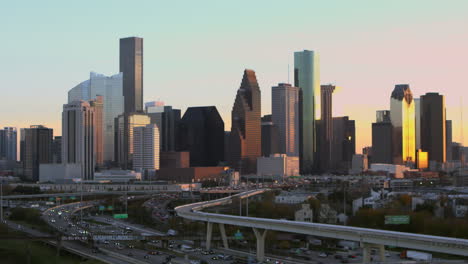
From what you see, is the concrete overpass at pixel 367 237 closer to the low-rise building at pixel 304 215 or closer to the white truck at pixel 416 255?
the white truck at pixel 416 255

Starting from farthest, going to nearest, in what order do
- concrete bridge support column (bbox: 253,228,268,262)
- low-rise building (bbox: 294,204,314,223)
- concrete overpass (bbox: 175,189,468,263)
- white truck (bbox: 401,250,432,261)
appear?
low-rise building (bbox: 294,204,314,223) → concrete bridge support column (bbox: 253,228,268,262) → white truck (bbox: 401,250,432,261) → concrete overpass (bbox: 175,189,468,263)

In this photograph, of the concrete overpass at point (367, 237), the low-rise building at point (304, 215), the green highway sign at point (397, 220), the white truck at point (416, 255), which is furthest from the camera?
the low-rise building at point (304, 215)

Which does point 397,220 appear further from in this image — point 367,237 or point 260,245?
point 367,237

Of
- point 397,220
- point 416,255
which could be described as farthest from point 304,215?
point 416,255

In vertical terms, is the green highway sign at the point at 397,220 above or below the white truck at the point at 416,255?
above

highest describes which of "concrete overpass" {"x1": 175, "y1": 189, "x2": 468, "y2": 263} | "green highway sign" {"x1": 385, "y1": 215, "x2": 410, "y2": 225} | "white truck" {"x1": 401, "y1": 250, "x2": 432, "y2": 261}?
"concrete overpass" {"x1": 175, "y1": 189, "x2": 468, "y2": 263}

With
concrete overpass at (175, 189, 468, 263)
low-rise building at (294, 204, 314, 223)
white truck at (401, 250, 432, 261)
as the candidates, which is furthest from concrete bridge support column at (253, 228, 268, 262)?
low-rise building at (294, 204, 314, 223)

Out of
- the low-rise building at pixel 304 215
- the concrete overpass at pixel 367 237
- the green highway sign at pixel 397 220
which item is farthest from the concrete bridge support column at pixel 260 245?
the low-rise building at pixel 304 215

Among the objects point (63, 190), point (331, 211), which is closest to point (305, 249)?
point (331, 211)

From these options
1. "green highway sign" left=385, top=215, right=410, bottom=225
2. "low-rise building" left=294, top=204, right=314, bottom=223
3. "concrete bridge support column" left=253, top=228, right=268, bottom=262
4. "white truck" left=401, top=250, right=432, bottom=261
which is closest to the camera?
"white truck" left=401, top=250, right=432, bottom=261

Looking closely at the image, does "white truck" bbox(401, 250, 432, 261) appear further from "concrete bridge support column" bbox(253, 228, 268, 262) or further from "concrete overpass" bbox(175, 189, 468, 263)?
"concrete bridge support column" bbox(253, 228, 268, 262)

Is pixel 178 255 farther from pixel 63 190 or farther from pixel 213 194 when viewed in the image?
pixel 63 190

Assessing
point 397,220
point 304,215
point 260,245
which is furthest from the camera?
point 304,215
